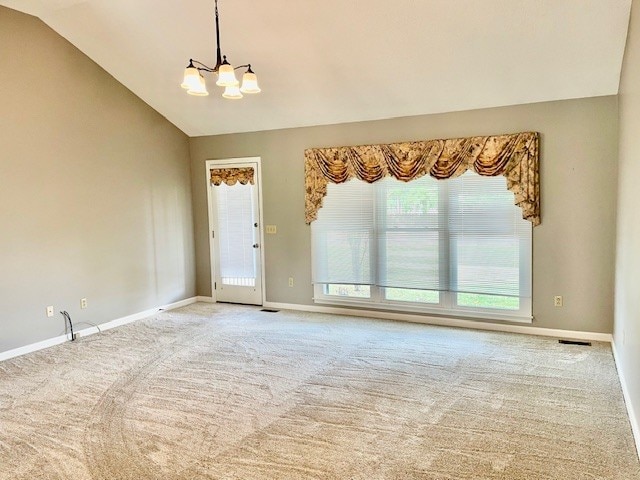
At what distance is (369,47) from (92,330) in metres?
4.32

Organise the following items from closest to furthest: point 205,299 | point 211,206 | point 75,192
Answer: point 75,192, point 211,206, point 205,299

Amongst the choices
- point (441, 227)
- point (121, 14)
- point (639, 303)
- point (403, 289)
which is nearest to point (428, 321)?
point (403, 289)

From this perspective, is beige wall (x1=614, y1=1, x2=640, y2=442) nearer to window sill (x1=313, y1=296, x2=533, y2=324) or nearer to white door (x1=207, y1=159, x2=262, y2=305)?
window sill (x1=313, y1=296, x2=533, y2=324)

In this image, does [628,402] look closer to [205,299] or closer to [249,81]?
[249,81]

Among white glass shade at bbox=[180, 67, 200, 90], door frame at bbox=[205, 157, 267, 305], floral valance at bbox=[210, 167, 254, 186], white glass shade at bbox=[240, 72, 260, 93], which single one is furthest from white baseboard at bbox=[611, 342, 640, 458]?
floral valance at bbox=[210, 167, 254, 186]

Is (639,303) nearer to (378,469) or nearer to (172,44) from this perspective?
(378,469)

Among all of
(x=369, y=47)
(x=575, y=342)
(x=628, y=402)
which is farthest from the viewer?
(x=575, y=342)

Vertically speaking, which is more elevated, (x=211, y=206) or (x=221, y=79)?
(x=221, y=79)

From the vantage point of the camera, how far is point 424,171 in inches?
206

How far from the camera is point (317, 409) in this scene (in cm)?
327

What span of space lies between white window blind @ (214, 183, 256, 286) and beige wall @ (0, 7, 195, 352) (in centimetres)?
61

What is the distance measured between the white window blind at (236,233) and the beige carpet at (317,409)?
66.6 inches

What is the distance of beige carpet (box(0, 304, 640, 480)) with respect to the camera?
8.48ft

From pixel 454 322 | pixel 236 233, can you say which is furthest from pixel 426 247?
pixel 236 233
